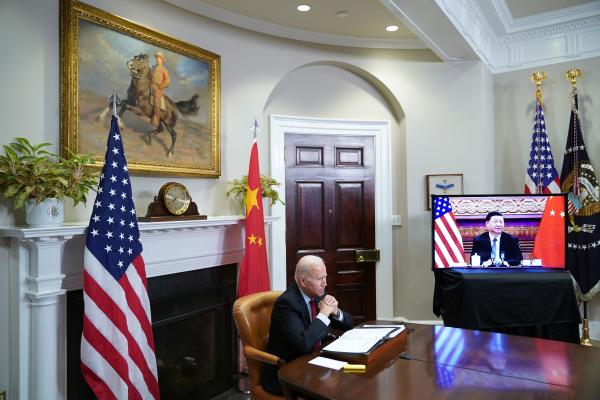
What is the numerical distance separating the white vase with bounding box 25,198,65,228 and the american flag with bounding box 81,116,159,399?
0.18 meters

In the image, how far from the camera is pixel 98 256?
2.22 m

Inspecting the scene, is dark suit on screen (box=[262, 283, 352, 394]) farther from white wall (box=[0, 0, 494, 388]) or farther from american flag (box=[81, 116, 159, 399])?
white wall (box=[0, 0, 494, 388])

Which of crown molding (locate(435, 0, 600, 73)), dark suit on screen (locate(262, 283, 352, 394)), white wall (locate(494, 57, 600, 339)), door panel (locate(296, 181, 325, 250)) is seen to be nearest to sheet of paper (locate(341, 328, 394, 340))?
dark suit on screen (locate(262, 283, 352, 394))

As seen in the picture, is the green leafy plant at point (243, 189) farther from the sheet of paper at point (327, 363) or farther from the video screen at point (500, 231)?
the sheet of paper at point (327, 363)

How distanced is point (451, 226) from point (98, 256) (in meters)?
2.73

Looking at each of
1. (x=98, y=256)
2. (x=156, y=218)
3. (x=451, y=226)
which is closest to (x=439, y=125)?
(x=451, y=226)

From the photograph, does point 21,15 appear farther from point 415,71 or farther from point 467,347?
point 415,71

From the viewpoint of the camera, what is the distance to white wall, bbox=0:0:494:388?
3.55 m

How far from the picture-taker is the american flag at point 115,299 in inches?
86.0

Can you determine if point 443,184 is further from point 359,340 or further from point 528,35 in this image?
point 359,340

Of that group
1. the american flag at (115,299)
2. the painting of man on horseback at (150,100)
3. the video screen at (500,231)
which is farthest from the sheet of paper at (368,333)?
the painting of man on horseback at (150,100)

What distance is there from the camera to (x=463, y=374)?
157 centimetres

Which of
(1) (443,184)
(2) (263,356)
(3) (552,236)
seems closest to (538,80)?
(1) (443,184)

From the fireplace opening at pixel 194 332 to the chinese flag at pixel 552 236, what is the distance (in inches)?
101
